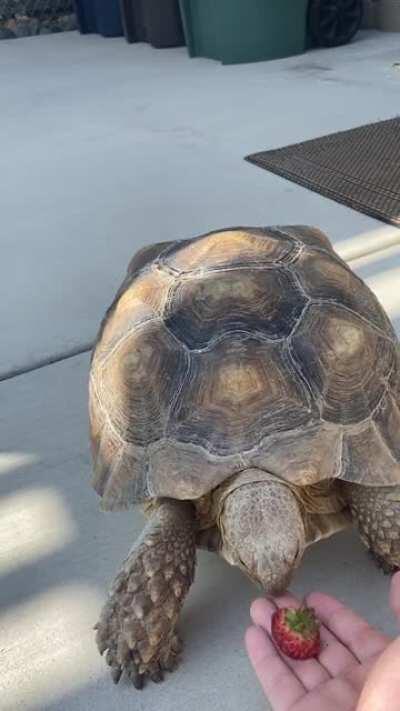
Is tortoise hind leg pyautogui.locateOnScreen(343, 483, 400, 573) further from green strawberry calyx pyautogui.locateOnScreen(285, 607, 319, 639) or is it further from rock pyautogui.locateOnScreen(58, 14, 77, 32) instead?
rock pyautogui.locateOnScreen(58, 14, 77, 32)

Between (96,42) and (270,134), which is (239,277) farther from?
(96,42)

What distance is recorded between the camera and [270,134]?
13.8 feet

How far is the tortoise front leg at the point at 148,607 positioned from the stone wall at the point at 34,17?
919 cm

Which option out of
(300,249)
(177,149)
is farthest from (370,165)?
(300,249)

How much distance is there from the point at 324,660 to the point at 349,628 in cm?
7

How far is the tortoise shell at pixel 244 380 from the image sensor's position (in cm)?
142

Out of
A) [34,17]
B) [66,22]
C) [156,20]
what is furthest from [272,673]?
[34,17]

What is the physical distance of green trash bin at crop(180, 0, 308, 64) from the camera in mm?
5824

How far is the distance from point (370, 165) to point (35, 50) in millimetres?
5760

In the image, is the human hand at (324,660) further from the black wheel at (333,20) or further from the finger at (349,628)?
the black wheel at (333,20)

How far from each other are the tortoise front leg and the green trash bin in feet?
17.3

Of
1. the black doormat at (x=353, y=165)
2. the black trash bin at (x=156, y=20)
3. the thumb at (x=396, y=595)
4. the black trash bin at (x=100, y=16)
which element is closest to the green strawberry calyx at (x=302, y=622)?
the thumb at (x=396, y=595)

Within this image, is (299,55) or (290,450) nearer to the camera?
(290,450)

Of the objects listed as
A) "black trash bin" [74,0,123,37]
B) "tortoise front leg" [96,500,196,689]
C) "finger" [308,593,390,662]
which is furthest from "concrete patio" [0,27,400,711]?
"black trash bin" [74,0,123,37]
